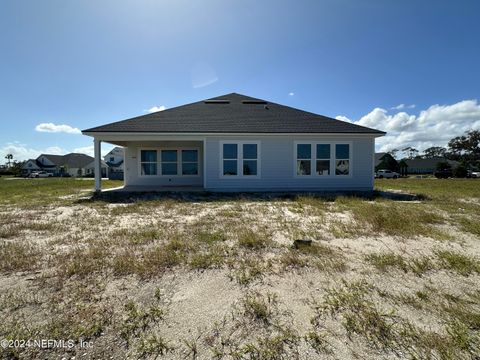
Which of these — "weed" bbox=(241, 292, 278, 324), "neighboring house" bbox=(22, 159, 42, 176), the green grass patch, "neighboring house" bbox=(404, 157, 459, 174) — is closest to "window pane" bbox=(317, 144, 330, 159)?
the green grass patch

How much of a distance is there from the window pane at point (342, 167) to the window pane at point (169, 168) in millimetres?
9836

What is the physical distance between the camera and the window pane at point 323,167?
43.9 feet

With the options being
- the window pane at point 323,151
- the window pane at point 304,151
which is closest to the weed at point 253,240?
the window pane at point 304,151

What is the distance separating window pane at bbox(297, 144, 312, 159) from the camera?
13250mm

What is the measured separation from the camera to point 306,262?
3.86 metres

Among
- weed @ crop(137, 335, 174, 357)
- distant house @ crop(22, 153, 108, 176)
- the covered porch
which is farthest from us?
distant house @ crop(22, 153, 108, 176)

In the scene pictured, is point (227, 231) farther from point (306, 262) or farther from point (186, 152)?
point (186, 152)

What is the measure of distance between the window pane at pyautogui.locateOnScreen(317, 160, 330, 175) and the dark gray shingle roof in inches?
65.1

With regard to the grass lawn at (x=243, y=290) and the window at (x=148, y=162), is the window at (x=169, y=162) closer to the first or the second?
the window at (x=148, y=162)

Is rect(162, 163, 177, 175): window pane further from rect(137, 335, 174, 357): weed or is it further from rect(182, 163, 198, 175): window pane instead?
rect(137, 335, 174, 357): weed

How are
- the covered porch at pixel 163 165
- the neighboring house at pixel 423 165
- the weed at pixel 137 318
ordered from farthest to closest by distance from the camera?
the neighboring house at pixel 423 165, the covered porch at pixel 163 165, the weed at pixel 137 318

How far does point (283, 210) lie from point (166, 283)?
17.8 ft

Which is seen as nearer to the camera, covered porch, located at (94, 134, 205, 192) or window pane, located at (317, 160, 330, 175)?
window pane, located at (317, 160, 330, 175)

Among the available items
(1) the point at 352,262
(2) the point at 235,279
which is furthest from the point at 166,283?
(1) the point at 352,262
